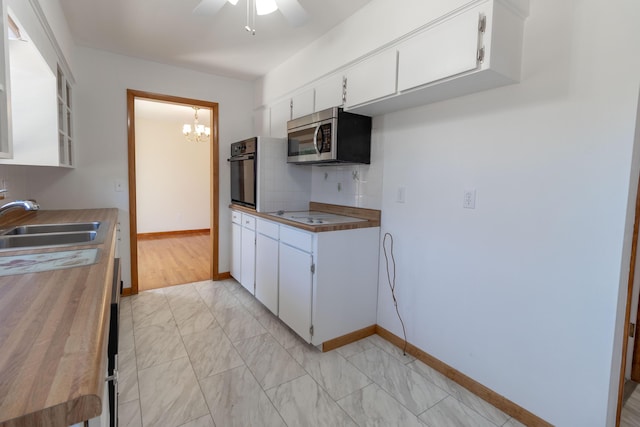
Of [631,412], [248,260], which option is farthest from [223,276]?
[631,412]

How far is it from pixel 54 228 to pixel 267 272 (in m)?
1.50

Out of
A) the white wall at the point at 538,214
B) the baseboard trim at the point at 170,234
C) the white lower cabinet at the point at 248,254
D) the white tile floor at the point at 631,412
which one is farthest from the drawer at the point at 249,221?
the baseboard trim at the point at 170,234

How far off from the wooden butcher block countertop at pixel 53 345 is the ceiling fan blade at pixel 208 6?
4.89 feet

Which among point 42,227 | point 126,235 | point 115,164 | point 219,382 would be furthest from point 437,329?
point 115,164

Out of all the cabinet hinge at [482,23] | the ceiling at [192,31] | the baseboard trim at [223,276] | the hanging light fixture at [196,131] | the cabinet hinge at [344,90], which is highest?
the ceiling at [192,31]

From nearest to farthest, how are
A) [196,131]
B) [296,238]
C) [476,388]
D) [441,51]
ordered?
[441,51]
[476,388]
[296,238]
[196,131]

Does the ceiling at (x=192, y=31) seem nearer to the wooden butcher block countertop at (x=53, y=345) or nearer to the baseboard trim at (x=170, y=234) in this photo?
the wooden butcher block countertop at (x=53, y=345)

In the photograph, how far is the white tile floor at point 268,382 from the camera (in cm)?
164

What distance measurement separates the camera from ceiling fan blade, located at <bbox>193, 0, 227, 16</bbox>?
5.70ft

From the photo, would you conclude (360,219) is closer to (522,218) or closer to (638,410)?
(522,218)

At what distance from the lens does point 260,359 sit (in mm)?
2143

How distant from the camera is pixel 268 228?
271 centimetres

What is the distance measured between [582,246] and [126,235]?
3.58 meters

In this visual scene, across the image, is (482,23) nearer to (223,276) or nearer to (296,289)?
(296,289)
